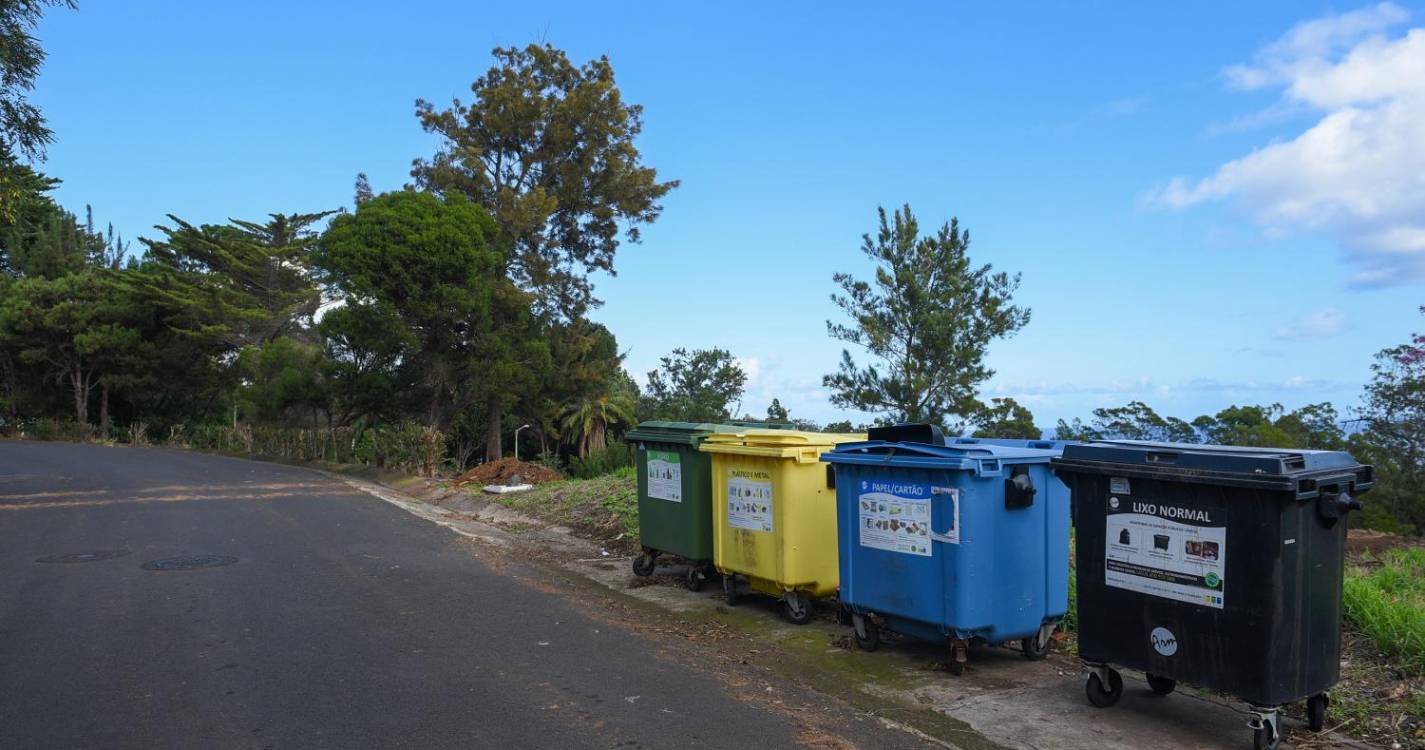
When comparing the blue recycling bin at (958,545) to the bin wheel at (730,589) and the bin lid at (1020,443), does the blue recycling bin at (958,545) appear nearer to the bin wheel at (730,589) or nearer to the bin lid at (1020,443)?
the bin lid at (1020,443)

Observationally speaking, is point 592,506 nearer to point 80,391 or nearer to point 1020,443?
point 1020,443

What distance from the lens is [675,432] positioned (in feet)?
28.0

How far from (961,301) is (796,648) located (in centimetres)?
1619

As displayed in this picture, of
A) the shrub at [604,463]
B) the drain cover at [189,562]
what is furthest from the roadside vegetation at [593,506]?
the drain cover at [189,562]

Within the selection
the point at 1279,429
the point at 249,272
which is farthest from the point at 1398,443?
the point at 249,272

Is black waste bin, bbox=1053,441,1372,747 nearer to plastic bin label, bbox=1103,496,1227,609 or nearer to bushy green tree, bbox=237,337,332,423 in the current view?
plastic bin label, bbox=1103,496,1227,609

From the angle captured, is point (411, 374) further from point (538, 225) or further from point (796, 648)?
point (796, 648)

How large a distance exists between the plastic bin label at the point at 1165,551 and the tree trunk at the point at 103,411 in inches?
1758

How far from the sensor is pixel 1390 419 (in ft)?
57.7

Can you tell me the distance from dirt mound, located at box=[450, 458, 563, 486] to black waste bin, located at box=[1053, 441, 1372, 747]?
1314 cm

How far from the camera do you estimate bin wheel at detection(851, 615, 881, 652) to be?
6.34 m

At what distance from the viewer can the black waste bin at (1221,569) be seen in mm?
4293

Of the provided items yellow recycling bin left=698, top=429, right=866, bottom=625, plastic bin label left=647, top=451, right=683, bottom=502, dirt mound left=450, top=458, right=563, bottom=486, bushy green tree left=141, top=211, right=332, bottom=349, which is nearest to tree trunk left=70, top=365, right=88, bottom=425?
bushy green tree left=141, top=211, right=332, bottom=349

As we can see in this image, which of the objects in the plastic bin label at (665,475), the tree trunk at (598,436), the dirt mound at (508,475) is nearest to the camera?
the plastic bin label at (665,475)
